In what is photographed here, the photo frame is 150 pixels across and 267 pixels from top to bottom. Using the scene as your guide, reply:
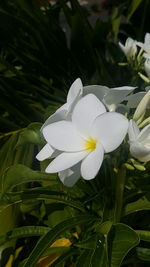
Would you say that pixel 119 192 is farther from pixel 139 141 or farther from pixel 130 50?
pixel 130 50

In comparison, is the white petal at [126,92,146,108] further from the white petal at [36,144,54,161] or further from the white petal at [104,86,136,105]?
the white petal at [36,144,54,161]

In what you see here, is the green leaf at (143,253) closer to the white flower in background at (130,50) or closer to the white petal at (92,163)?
the white petal at (92,163)

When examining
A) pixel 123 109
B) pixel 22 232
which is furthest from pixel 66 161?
pixel 22 232

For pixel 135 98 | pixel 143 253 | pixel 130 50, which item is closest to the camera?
pixel 135 98

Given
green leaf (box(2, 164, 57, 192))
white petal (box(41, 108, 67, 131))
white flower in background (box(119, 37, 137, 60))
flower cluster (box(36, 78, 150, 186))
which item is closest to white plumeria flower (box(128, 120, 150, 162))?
flower cluster (box(36, 78, 150, 186))

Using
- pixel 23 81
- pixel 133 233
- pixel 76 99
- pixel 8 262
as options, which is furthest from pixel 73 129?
pixel 23 81

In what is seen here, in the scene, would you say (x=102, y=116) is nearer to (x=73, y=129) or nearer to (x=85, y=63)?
(x=73, y=129)

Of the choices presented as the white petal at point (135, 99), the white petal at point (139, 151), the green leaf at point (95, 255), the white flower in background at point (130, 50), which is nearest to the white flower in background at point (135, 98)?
the white petal at point (135, 99)
